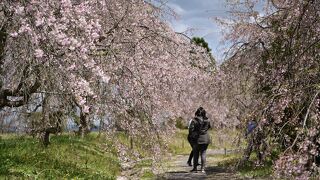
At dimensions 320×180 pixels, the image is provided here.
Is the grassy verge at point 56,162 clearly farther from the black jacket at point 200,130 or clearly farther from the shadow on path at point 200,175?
the black jacket at point 200,130

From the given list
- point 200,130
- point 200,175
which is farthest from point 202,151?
point 200,175

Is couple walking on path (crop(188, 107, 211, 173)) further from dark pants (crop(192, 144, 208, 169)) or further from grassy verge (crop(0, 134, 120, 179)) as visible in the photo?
grassy verge (crop(0, 134, 120, 179))

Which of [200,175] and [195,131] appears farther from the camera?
[195,131]

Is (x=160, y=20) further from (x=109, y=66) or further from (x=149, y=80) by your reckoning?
(x=109, y=66)

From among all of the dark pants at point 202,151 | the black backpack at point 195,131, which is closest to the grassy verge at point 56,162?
the dark pants at point 202,151

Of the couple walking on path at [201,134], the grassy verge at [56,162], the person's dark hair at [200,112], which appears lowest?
the grassy verge at [56,162]

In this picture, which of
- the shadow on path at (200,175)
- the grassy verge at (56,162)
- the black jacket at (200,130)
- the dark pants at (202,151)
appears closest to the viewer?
the grassy verge at (56,162)

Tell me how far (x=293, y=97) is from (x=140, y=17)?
6.97 m

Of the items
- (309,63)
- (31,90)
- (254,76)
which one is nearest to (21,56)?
(31,90)

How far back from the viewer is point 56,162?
41.1 ft

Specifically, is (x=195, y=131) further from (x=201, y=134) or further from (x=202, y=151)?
(x=202, y=151)

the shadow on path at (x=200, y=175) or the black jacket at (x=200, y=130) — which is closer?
the shadow on path at (x=200, y=175)

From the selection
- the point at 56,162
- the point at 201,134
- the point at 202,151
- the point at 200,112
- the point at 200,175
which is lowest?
the point at 200,175

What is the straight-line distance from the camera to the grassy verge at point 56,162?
10156mm
